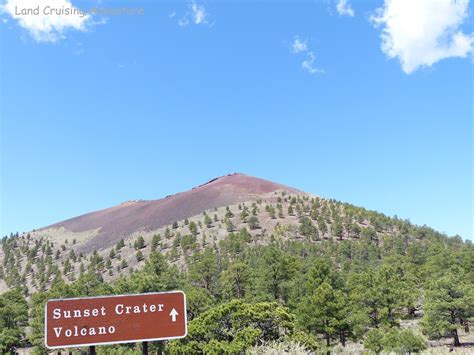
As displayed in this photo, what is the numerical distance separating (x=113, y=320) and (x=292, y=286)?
33563 mm

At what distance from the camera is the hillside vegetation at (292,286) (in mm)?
30297

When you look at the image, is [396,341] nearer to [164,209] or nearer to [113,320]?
[113,320]

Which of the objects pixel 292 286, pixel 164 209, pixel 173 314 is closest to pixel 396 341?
pixel 292 286

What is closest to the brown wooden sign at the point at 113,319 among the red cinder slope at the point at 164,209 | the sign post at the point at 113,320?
the sign post at the point at 113,320

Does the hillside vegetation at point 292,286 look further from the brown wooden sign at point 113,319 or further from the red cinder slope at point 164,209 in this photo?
the red cinder slope at point 164,209

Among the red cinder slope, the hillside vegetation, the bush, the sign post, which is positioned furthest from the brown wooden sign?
the red cinder slope

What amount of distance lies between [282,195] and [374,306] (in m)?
101

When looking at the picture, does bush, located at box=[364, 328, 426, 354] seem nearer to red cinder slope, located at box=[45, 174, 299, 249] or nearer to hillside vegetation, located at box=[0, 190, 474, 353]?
hillside vegetation, located at box=[0, 190, 474, 353]

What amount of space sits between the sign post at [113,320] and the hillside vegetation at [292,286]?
18.0 ft

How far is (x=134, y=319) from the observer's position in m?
12.7

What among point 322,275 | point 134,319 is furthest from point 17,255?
point 134,319

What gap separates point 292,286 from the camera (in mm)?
44094

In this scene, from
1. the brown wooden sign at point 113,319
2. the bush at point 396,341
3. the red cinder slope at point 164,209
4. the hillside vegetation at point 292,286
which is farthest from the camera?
the red cinder slope at point 164,209

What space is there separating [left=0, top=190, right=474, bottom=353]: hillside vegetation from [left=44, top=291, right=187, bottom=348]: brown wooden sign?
549cm
